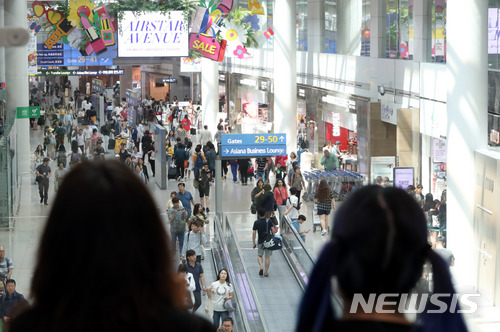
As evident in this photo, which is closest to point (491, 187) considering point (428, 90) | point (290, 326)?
point (290, 326)

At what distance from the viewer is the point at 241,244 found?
722 inches

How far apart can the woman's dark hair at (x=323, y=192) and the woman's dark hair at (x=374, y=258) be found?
1704 cm

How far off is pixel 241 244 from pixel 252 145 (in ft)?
6.55

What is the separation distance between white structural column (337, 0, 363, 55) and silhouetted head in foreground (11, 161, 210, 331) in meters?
26.8

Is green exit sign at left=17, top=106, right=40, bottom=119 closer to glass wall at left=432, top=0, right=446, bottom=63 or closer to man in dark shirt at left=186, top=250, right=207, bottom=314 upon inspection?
glass wall at left=432, top=0, right=446, bottom=63

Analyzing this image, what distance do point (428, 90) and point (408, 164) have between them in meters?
2.26

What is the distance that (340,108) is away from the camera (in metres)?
29.1

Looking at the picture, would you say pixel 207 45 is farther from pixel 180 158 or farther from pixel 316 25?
pixel 316 25

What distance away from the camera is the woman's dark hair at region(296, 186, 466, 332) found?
1.67 m

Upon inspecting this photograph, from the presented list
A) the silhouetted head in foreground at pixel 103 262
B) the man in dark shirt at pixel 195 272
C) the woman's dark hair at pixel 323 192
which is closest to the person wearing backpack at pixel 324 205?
the woman's dark hair at pixel 323 192

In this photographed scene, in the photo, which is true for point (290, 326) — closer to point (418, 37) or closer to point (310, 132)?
point (418, 37)

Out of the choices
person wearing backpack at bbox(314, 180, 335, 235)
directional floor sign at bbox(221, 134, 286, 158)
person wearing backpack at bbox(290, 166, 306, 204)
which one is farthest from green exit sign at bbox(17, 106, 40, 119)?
person wearing backpack at bbox(314, 180, 335, 235)

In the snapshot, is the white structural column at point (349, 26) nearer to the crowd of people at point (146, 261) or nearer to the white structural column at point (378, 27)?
the white structural column at point (378, 27)

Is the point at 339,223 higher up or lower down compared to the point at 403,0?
lower down
